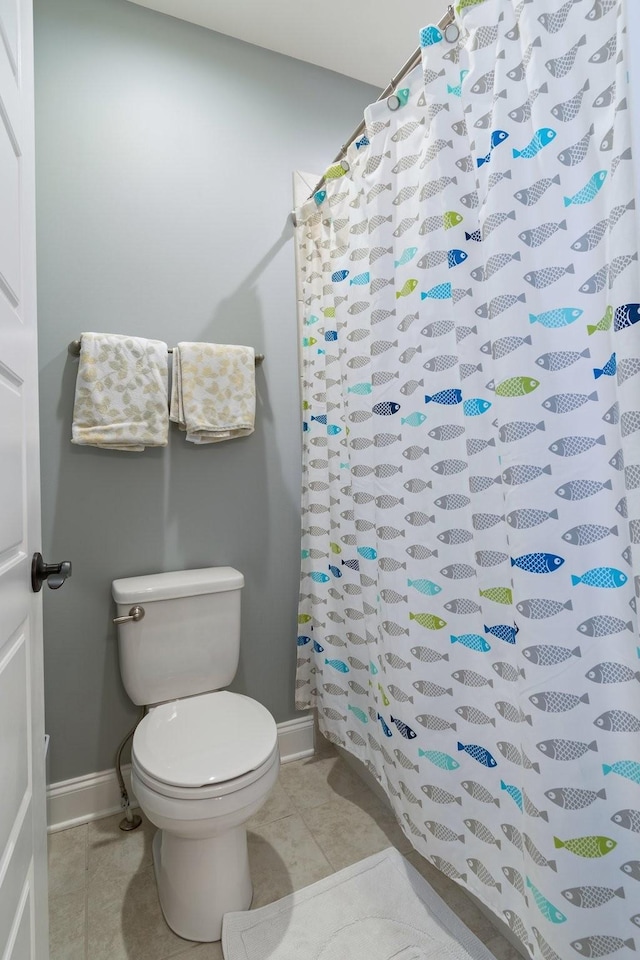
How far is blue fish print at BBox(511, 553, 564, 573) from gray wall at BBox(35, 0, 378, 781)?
3.68 ft

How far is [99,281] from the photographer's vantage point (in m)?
1.55

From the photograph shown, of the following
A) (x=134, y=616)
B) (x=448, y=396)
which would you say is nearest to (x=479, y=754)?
(x=448, y=396)

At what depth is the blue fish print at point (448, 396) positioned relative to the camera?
108cm

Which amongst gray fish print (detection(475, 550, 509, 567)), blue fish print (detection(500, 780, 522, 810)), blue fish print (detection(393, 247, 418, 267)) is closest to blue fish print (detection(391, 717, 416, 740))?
blue fish print (detection(500, 780, 522, 810))

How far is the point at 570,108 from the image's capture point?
76 centimetres

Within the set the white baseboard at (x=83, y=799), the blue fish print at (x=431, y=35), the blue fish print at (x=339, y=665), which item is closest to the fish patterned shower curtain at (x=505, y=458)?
the blue fish print at (x=431, y=35)

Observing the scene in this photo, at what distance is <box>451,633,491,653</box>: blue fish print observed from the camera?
1028 mm

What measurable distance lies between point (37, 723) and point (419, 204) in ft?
4.44

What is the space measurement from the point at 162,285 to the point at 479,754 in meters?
A: 1.67

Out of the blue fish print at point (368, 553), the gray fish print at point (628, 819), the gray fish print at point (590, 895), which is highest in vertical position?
the blue fish print at point (368, 553)

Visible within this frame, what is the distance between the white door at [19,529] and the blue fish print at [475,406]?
845 millimetres

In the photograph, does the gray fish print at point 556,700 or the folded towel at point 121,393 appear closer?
the gray fish print at point 556,700

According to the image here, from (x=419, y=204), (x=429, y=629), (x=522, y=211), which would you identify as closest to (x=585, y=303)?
(x=522, y=211)

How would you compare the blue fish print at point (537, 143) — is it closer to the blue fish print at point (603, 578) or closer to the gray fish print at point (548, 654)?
the blue fish print at point (603, 578)
